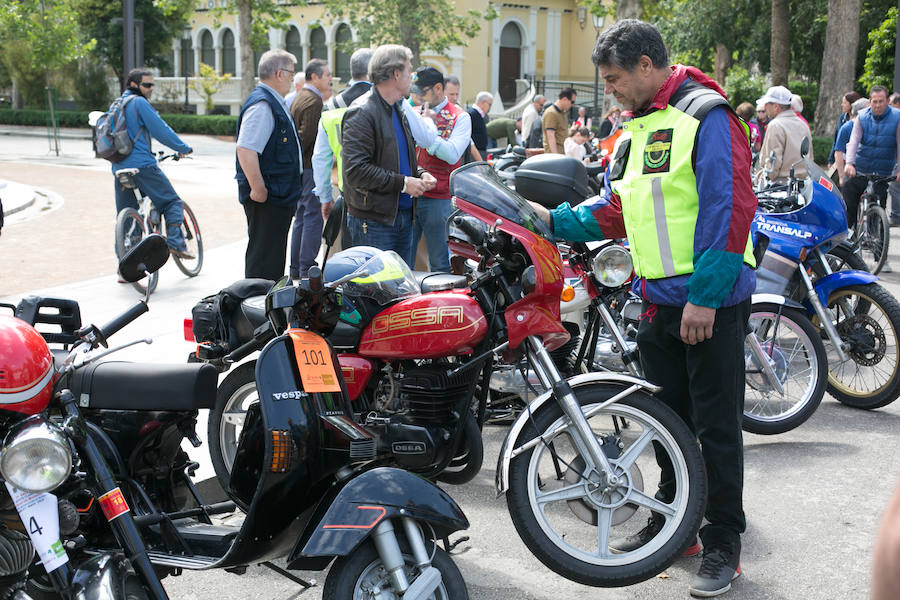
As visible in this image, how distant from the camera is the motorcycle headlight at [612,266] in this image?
4.86m

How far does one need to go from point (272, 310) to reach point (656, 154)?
1.43 metres

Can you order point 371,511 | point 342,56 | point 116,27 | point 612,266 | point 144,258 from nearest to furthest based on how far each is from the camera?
point 371,511, point 144,258, point 612,266, point 116,27, point 342,56

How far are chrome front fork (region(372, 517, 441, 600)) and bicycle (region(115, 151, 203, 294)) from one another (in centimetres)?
Result: 602

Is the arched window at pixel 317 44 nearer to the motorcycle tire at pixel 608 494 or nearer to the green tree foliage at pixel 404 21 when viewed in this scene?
the green tree foliage at pixel 404 21

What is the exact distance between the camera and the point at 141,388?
3.01 meters

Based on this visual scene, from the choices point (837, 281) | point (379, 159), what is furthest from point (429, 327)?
point (837, 281)

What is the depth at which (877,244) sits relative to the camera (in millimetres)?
10508

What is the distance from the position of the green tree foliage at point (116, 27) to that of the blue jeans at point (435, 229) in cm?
4568

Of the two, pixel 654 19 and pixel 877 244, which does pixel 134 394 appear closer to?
pixel 877 244

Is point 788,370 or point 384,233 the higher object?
point 384,233

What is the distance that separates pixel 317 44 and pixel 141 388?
54411mm

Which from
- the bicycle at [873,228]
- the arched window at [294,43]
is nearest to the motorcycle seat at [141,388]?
the bicycle at [873,228]

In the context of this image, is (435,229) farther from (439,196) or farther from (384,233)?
(384,233)

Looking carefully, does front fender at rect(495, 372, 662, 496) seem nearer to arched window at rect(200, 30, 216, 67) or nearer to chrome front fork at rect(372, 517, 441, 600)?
chrome front fork at rect(372, 517, 441, 600)
